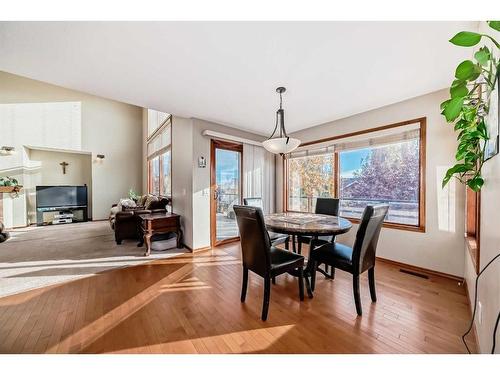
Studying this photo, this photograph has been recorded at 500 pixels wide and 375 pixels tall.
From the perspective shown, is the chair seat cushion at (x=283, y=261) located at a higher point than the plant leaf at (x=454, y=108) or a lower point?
lower

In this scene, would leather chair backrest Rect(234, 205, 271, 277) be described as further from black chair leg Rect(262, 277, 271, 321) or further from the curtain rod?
the curtain rod

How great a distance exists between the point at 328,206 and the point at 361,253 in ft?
4.59

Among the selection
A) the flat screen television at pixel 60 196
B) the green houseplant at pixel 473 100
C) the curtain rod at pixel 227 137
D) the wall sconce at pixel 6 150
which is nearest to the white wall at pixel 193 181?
the curtain rod at pixel 227 137

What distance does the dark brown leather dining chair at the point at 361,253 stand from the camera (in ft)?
5.89

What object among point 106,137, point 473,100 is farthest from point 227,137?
point 106,137

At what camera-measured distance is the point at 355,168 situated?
3674 mm

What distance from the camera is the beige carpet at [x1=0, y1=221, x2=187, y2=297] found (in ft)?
8.53

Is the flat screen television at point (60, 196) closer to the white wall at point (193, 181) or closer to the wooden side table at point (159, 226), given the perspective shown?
the wooden side table at point (159, 226)

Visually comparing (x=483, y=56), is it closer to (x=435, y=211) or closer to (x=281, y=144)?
(x=281, y=144)

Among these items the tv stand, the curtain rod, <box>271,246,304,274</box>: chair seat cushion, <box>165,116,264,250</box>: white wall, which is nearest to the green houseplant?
<box>271,246,304,274</box>: chair seat cushion

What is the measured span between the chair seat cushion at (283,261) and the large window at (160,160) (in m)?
3.36

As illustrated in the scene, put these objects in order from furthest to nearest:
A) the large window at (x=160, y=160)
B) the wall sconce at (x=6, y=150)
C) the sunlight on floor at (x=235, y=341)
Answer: the wall sconce at (x=6, y=150) < the large window at (x=160, y=160) < the sunlight on floor at (x=235, y=341)

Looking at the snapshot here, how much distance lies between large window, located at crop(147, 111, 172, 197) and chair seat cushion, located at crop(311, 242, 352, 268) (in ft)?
11.8
